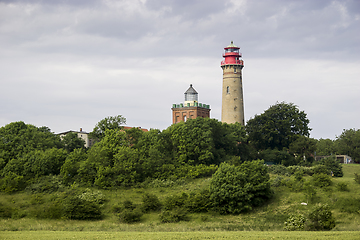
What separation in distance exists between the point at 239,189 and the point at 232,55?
4038cm

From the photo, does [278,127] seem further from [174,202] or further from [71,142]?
[71,142]

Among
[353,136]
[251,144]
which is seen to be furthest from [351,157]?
[251,144]

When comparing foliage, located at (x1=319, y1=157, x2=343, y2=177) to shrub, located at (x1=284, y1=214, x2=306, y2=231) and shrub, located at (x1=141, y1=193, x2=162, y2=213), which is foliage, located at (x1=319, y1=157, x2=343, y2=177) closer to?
shrub, located at (x1=141, y1=193, x2=162, y2=213)

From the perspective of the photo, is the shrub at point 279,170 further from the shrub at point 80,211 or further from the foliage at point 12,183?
the foliage at point 12,183

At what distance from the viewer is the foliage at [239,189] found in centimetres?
4356

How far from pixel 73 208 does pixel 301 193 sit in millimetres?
24020

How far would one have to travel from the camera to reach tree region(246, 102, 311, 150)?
69750 mm

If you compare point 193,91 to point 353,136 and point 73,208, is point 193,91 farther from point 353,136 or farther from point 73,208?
point 73,208

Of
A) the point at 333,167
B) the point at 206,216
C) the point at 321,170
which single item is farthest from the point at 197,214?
the point at 333,167

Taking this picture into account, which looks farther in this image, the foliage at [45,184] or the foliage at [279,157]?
the foliage at [279,157]

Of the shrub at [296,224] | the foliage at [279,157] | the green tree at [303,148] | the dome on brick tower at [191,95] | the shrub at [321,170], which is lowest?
the shrub at [296,224]

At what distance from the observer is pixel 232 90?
259 ft

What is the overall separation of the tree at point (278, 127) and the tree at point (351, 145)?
13.4 m

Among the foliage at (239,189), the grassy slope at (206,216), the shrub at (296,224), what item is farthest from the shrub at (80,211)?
the shrub at (296,224)
